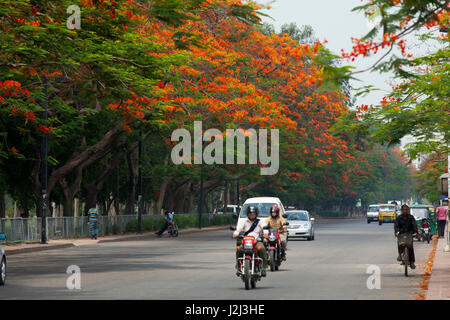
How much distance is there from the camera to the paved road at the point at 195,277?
16.5 meters

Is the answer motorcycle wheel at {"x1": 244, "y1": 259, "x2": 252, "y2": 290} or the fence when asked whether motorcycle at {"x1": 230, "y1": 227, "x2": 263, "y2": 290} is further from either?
the fence

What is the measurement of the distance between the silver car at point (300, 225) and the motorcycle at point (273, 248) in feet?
71.7

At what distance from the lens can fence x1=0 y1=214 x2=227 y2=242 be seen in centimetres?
Answer: 3828

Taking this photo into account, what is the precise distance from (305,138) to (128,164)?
62.2 feet

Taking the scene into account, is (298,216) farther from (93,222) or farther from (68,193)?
(68,193)

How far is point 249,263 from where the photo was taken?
1791cm

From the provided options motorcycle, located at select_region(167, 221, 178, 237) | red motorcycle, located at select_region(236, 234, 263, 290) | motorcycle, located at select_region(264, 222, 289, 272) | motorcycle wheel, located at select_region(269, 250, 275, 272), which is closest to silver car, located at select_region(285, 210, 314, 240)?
motorcycle, located at select_region(167, 221, 178, 237)

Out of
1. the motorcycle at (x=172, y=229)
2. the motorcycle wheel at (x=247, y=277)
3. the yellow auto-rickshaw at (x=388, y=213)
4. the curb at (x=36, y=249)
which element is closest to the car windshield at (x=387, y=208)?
the yellow auto-rickshaw at (x=388, y=213)

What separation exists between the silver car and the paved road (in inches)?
490

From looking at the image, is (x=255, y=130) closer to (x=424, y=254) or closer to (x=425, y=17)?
(x=424, y=254)

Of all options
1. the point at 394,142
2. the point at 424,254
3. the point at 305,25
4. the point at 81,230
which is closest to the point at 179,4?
the point at 394,142

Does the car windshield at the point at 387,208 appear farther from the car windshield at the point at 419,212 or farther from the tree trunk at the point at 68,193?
the tree trunk at the point at 68,193

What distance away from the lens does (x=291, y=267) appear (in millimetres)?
24562

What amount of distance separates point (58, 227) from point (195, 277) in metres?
25.1
